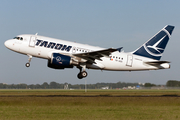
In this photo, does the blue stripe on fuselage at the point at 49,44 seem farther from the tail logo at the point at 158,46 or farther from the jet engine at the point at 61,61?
the tail logo at the point at 158,46

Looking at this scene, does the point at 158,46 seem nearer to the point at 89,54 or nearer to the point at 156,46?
the point at 156,46

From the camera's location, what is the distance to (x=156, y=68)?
43.3m

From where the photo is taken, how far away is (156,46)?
44.6m

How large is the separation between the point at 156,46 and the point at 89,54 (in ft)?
38.8

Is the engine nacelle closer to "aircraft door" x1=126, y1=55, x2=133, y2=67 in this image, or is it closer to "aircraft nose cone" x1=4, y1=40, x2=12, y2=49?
"aircraft nose cone" x1=4, y1=40, x2=12, y2=49

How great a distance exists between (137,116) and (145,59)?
2495 cm

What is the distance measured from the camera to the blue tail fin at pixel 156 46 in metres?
44.3

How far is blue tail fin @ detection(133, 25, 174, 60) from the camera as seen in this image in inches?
1745

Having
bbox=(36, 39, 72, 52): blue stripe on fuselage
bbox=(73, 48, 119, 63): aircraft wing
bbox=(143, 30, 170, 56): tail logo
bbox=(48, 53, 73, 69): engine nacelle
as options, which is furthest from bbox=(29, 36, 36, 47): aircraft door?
bbox=(143, 30, 170, 56): tail logo

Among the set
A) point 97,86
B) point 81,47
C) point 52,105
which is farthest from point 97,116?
point 97,86

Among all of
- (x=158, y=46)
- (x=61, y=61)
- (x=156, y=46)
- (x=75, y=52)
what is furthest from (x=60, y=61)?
(x=158, y=46)

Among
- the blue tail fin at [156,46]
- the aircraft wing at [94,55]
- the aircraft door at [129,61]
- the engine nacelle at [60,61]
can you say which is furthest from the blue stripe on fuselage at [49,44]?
the blue tail fin at [156,46]

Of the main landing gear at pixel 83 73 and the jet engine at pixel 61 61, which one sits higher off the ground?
the jet engine at pixel 61 61

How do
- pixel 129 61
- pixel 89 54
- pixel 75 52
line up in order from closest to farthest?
pixel 89 54
pixel 75 52
pixel 129 61
